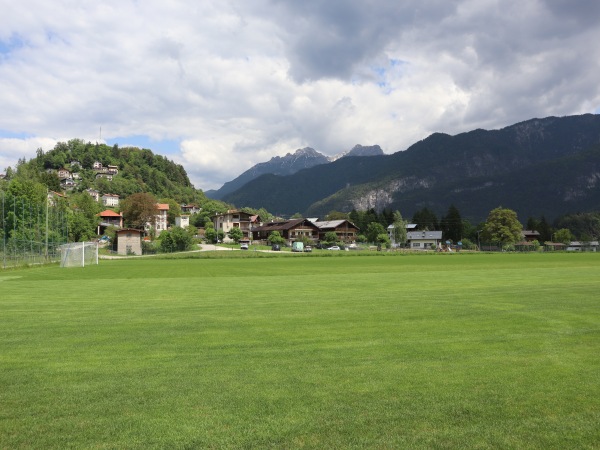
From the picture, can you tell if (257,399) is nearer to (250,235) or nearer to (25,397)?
(25,397)

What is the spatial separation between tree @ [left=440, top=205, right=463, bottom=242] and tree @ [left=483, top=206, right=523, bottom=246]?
18.3m

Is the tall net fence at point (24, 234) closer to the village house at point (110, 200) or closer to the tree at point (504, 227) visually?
the tree at point (504, 227)

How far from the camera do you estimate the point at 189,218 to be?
17325cm

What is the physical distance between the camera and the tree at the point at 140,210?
135500 millimetres

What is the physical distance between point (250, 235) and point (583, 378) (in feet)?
479

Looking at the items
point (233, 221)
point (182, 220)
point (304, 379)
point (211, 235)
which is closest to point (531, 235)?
point (233, 221)

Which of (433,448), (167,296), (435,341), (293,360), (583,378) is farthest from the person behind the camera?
(167,296)

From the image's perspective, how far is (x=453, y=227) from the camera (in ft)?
480

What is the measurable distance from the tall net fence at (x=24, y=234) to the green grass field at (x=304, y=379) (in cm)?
3867

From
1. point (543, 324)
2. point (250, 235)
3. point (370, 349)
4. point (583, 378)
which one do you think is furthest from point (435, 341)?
point (250, 235)

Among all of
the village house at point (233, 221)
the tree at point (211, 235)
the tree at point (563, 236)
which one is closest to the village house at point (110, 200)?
the village house at point (233, 221)

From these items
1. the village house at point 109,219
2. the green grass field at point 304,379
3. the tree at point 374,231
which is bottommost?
the green grass field at point 304,379

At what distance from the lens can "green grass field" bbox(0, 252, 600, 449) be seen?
17.0 feet

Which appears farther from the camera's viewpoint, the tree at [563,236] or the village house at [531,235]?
the village house at [531,235]
